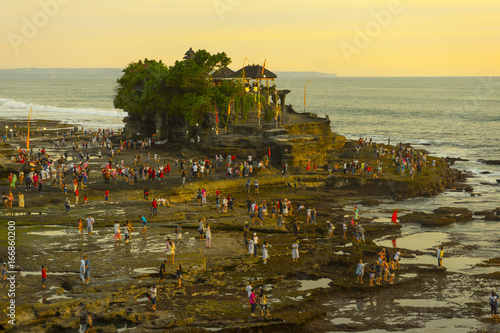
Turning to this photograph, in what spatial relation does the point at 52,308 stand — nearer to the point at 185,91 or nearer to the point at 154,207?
the point at 154,207

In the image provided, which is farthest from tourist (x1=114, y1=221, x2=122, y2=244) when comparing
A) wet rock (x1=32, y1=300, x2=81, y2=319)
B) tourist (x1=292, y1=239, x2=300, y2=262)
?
tourist (x1=292, y1=239, x2=300, y2=262)

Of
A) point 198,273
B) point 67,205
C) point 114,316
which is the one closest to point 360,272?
point 198,273

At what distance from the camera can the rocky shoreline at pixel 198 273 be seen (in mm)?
21625

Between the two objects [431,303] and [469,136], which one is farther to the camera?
[469,136]

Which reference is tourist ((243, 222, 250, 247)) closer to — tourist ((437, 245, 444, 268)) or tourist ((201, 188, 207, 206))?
tourist ((201, 188, 207, 206))

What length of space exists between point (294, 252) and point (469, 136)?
77.0m

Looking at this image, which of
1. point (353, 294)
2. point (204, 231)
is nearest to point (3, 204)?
point (204, 231)

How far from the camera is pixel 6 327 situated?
19.9m

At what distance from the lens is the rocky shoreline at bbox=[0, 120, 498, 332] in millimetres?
21625

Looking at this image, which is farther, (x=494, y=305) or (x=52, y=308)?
(x=494, y=305)


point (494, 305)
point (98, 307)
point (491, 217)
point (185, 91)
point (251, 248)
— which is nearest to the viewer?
point (98, 307)

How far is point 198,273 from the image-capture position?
26.2 metres

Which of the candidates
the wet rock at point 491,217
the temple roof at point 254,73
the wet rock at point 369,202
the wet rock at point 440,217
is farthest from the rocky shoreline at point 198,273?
the temple roof at point 254,73

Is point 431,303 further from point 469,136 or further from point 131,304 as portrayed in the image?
point 469,136
